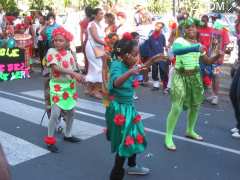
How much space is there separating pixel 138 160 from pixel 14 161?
4.73ft

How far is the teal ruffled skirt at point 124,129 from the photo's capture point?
407 centimetres

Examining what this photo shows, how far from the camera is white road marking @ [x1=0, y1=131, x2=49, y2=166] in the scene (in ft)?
16.5

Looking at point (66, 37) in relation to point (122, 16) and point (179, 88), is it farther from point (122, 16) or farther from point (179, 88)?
point (122, 16)

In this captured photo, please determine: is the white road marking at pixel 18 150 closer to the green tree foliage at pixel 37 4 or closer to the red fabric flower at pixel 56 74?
the red fabric flower at pixel 56 74

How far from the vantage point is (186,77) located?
17.6 feet

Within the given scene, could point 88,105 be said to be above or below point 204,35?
below

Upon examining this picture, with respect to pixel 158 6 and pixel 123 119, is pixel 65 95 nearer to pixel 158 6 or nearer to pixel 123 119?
pixel 123 119

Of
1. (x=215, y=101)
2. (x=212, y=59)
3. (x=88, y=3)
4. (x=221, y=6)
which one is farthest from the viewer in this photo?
(x=221, y=6)

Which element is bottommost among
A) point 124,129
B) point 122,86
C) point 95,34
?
point 124,129

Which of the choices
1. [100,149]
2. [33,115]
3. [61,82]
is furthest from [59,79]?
[33,115]

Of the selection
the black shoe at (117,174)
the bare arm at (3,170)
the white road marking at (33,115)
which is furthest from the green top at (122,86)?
the bare arm at (3,170)

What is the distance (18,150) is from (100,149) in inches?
40.3

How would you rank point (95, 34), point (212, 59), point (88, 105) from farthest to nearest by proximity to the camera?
point (95, 34) → point (88, 105) → point (212, 59)

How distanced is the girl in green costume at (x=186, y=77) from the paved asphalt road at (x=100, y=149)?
42 centimetres
